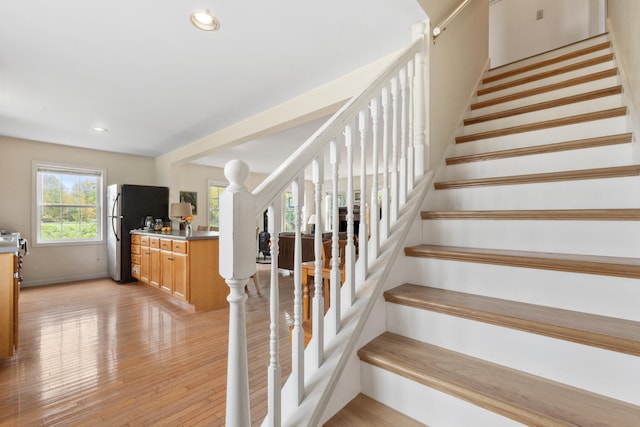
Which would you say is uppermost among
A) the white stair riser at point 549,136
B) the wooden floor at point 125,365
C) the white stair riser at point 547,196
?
the white stair riser at point 549,136

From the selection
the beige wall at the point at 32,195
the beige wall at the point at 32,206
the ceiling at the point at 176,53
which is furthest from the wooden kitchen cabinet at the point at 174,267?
the beige wall at the point at 32,206

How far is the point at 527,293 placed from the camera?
118 cm

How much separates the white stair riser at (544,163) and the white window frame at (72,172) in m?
5.94

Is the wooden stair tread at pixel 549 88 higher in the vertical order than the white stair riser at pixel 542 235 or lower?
higher

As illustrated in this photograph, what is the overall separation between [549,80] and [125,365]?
411 centimetres

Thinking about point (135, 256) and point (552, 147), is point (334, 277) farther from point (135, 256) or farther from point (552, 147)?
point (135, 256)

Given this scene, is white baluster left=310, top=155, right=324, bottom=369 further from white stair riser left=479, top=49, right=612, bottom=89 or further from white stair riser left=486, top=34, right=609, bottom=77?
white stair riser left=486, top=34, right=609, bottom=77

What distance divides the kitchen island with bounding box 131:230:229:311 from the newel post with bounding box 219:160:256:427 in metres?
2.98

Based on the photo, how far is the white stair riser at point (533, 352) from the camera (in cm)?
86

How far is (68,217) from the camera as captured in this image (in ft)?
16.5

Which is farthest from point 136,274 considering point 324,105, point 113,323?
point 324,105

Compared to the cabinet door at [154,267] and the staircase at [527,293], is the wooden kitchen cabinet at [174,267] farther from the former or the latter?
the staircase at [527,293]

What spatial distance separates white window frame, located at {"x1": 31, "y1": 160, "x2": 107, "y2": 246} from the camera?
4.69 meters

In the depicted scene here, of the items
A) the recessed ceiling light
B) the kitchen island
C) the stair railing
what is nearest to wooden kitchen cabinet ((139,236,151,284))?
the kitchen island
